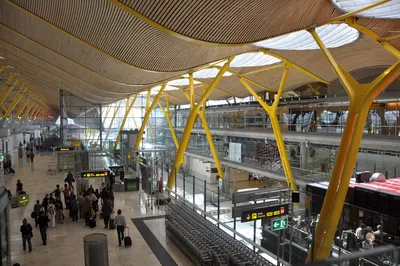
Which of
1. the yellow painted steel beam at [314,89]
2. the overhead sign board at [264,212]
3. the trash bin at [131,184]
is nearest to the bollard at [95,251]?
the overhead sign board at [264,212]

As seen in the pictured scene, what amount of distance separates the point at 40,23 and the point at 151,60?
5272 millimetres

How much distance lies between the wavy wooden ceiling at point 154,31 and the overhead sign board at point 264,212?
5.57m

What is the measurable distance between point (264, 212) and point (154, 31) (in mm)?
8223

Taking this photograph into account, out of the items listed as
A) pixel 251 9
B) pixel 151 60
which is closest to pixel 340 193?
pixel 251 9

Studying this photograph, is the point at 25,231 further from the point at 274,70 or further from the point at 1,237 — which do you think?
the point at 274,70

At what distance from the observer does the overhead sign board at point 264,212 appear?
34.5 ft

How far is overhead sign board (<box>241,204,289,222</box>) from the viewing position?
1052 centimetres

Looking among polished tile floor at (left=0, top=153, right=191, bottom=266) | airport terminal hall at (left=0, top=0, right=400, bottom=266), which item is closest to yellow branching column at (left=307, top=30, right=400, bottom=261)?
airport terminal hall at (left=0, top=0, right=400, bottom=266)

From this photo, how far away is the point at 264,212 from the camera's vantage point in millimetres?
11070

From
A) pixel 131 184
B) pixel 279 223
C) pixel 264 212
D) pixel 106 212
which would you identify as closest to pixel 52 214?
pixel 106 212

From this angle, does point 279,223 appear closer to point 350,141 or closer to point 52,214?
point 350,141

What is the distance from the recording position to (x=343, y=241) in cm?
1218

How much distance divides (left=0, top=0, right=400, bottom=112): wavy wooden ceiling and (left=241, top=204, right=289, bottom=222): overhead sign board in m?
5.57

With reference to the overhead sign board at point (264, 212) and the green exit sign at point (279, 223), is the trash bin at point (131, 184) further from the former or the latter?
the green exit sign at point (279, 223)
